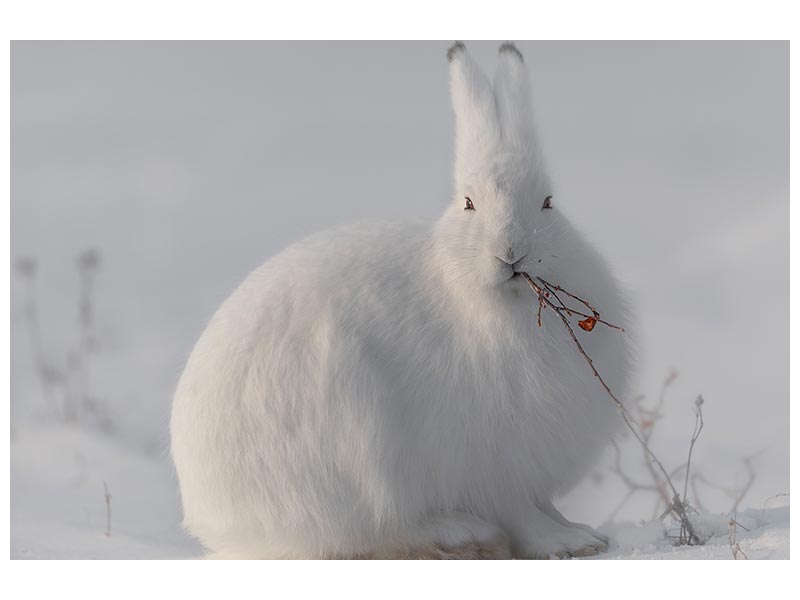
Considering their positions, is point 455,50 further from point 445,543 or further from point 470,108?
point 445,543

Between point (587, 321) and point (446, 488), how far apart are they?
89cm

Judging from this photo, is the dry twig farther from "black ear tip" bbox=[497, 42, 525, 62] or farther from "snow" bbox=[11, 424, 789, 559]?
"black ear tip" bbox=[497, 42, 525, 62]

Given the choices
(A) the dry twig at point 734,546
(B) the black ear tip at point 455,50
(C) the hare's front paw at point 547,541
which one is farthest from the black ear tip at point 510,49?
(A) the dry twig at point 734,546

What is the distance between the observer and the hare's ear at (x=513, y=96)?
5.08 m

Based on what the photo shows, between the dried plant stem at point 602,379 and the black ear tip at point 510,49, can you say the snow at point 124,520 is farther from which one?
the black ear tip at point 510,49

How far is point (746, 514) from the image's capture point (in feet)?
18.1

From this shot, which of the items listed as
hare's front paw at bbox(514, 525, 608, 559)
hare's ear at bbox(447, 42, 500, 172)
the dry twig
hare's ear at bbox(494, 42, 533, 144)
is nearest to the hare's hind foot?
hare's front paw at bbox(514, 525, 608, 559)

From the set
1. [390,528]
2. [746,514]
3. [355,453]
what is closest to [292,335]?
[355,453]

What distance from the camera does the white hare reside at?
16.0ft

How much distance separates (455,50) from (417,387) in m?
1.45

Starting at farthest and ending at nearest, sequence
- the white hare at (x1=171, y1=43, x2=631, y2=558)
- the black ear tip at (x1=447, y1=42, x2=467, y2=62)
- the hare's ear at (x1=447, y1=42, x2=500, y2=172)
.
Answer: the black ear tip at (x1=447, y1=42, x2=467, y2=62)
the hare's ear at (x1=447, y1=42, x2=500, y2=172)
the white hare at (x1=171, y1=43, x2=631, y2=558)

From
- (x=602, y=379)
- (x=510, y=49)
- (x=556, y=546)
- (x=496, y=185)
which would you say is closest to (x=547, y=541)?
(x=556, y=546)

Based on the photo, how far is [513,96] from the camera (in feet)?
16.8
